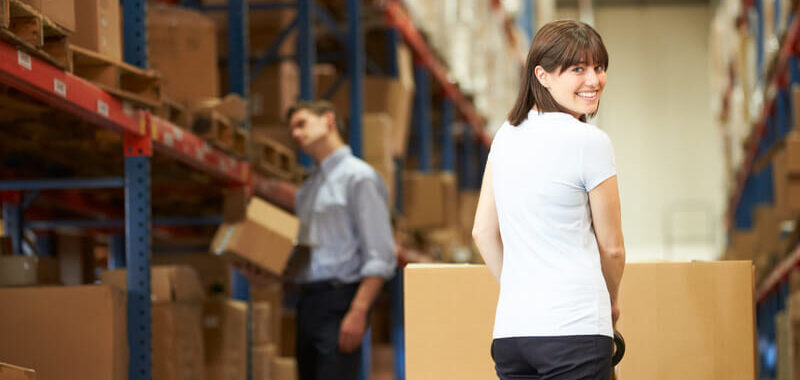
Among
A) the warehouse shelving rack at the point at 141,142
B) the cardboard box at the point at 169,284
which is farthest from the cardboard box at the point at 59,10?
the cardboard box at the point at 169,284

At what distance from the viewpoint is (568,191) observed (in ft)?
A: 8.25

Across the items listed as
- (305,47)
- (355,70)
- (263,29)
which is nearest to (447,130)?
(355,70)

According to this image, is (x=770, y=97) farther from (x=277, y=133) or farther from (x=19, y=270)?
(x=19, y=270)

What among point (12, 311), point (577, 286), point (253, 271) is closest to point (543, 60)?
point (577, 286)

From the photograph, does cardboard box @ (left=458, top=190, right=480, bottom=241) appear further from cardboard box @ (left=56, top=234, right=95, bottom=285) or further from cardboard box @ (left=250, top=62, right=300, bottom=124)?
cardboard box @ (left=56, top=234, right=95, bottom=285)

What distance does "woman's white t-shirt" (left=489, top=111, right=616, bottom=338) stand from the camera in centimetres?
246

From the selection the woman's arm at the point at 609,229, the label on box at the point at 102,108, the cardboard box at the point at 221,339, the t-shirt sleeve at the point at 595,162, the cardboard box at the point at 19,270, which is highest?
the label on box at the point at 102,108

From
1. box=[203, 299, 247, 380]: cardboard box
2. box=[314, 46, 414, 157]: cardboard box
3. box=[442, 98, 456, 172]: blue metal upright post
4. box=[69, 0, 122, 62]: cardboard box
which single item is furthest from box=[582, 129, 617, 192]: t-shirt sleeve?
box=[442, 98, 456, 172]: blue metal upright post

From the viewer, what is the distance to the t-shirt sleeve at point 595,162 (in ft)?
8.21

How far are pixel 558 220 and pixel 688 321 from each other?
85 centimetres

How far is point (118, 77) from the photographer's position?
13.5 feet

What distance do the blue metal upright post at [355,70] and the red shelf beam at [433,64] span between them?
0.87 metres

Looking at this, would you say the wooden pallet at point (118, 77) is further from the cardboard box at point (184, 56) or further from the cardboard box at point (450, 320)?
the cardboard box at point (450, 320)

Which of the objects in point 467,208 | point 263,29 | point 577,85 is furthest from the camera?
point 467,208
